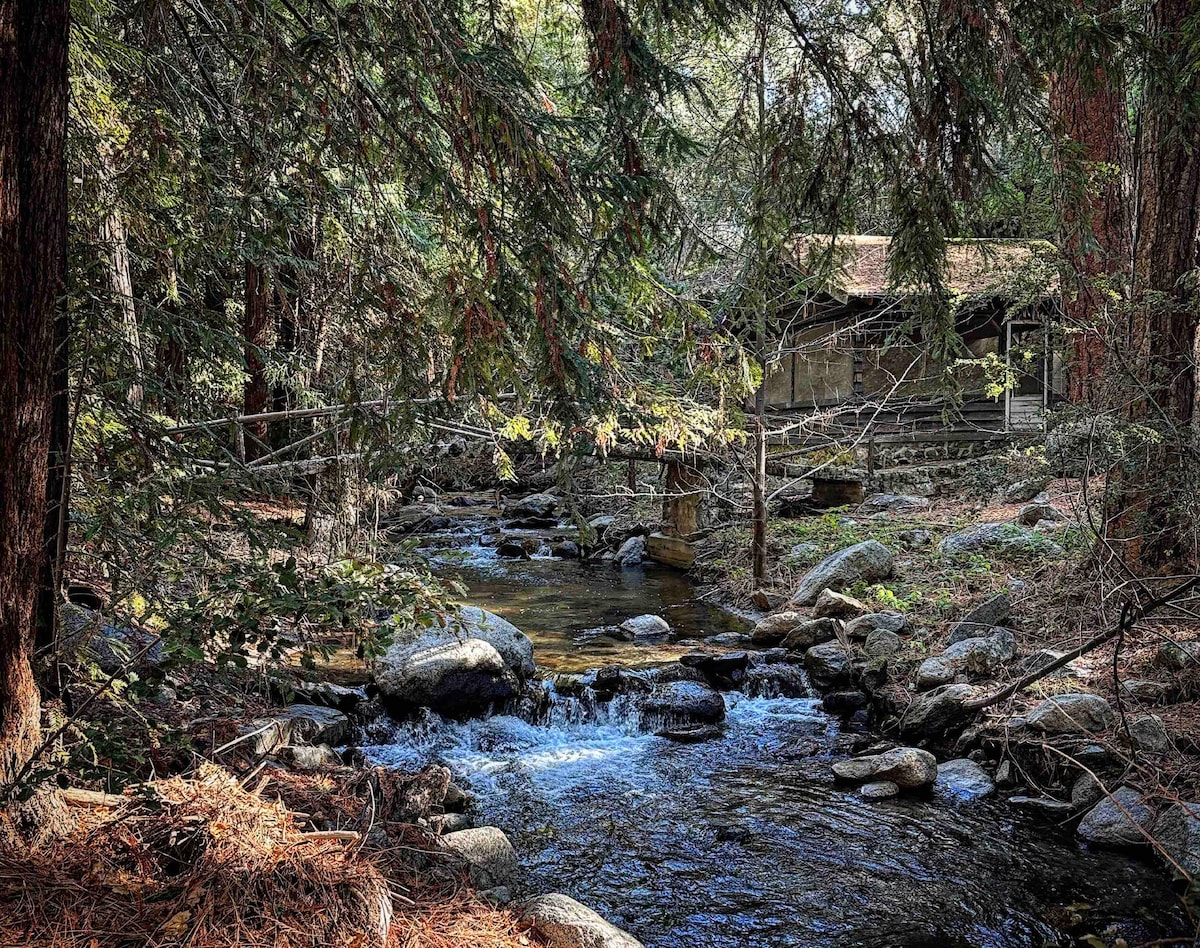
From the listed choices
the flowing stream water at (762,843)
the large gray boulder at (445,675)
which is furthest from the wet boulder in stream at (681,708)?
the large gray boulder at (445,675)

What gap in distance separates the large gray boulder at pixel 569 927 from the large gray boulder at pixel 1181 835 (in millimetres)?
3145

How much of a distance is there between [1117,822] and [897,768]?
54.2 inches

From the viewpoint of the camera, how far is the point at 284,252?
6078 mm

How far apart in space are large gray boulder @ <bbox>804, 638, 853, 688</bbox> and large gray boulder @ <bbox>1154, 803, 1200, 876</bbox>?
353 cm

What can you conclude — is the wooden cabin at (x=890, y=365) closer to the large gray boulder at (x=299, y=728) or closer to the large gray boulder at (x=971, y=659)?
the large gray boulder at (x=971, y=659)

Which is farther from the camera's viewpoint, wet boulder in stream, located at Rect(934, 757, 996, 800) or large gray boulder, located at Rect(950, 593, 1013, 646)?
large gray boulder, located at Rect(950, 593, 1013, 646)

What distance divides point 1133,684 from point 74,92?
7537mm

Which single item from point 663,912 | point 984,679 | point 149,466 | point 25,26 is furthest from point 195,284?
point 984,679

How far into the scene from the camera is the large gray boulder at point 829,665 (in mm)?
8680

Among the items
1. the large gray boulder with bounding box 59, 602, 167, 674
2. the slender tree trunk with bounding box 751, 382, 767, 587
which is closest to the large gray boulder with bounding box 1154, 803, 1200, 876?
the large gray boulder with bounding box 59, 602, 167, 674

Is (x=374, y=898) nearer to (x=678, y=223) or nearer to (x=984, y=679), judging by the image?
(x=678, y=223)

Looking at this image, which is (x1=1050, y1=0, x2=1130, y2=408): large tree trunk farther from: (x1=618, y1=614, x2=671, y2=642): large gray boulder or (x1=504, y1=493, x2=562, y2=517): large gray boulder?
(x1=504, y1=493, x2=562, y2=517): large gray boulder

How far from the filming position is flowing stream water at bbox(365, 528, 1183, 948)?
4.78 meters

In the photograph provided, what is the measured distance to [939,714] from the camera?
23.3 ft
